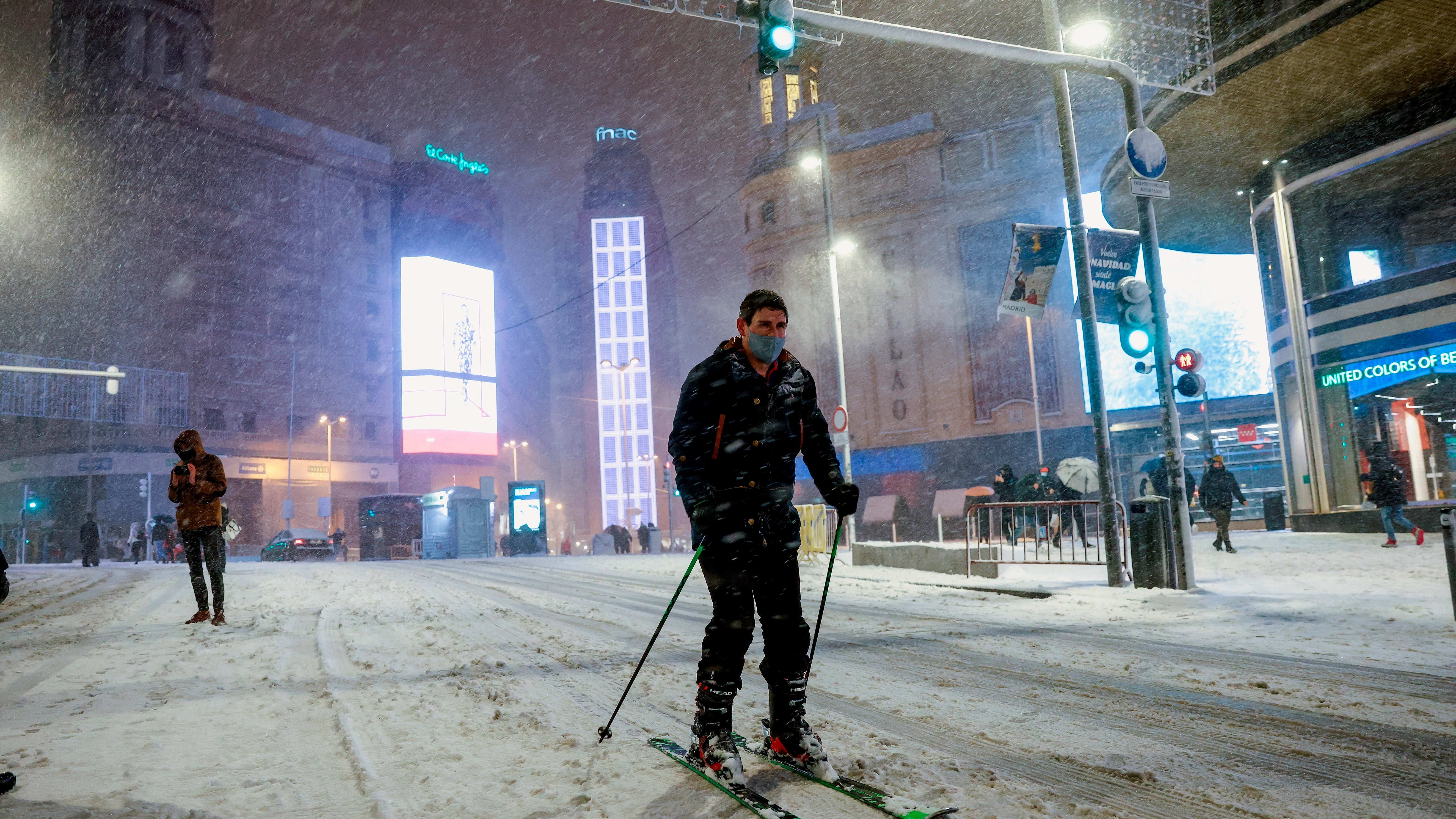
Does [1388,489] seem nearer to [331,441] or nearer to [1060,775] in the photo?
[1060,775]

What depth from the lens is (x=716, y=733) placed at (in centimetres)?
321

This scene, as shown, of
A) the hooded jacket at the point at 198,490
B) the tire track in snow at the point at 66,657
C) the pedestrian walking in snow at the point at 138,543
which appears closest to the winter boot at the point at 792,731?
the tire track in snow at the point at 66,657

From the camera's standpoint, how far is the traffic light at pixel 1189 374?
1039 centimetres

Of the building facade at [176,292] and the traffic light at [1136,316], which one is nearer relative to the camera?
the traffic light at [1136,316]

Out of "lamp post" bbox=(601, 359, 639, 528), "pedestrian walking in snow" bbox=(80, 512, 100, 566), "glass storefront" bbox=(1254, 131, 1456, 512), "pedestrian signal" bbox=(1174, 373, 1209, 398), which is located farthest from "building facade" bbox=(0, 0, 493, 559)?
"pedestrian signal" bbox=(1174, 373, 1209, 398)

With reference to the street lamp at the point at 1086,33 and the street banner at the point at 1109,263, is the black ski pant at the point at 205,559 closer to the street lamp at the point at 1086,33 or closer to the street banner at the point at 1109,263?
the street banner at the point at 1109,263

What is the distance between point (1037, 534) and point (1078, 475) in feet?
24.6

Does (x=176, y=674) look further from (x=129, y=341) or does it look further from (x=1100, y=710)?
(x=129, y=341)

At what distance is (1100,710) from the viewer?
417 centimetres

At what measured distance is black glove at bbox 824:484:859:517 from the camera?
132 inches

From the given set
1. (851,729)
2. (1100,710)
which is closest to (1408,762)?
(1100,710)

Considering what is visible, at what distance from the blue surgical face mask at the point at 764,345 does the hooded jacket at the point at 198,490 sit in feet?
22.4

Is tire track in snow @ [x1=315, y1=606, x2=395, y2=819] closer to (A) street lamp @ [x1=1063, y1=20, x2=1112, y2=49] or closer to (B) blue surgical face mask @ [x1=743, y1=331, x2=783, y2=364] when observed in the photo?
(B) blue surgical face mask @ [x1=743, y1=331, x2=783, y2=364]

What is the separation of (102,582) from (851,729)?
58.8 feet
